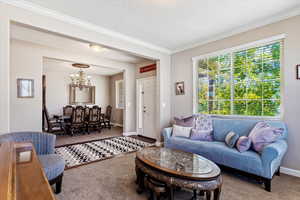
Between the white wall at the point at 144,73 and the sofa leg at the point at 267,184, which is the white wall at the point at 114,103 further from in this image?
the sofa leg at the point at 267,184

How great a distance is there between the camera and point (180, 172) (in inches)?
62.8

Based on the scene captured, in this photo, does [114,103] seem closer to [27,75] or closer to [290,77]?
[27,75]

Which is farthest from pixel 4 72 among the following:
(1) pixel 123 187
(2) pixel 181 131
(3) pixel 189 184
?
(2) pixel 181 131

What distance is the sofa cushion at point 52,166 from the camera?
176 centimetres

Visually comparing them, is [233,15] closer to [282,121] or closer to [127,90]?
[282,121]

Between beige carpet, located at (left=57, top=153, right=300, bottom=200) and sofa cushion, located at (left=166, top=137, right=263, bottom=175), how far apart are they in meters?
0.25

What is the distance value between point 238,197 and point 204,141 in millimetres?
1111

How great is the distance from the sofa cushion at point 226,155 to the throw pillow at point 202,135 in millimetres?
153

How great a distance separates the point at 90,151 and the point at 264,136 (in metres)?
3.41

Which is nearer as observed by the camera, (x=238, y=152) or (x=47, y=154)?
(x=47, y=154)

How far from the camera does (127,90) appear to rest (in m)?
5.41

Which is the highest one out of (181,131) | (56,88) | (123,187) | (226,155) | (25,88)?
(56,88)

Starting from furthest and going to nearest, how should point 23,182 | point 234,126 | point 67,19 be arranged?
point 234,126 → point 67,19 → point 23,182

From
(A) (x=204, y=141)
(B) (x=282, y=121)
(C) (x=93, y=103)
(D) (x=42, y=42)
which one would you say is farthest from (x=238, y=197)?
(C) (x=93, y=103)
